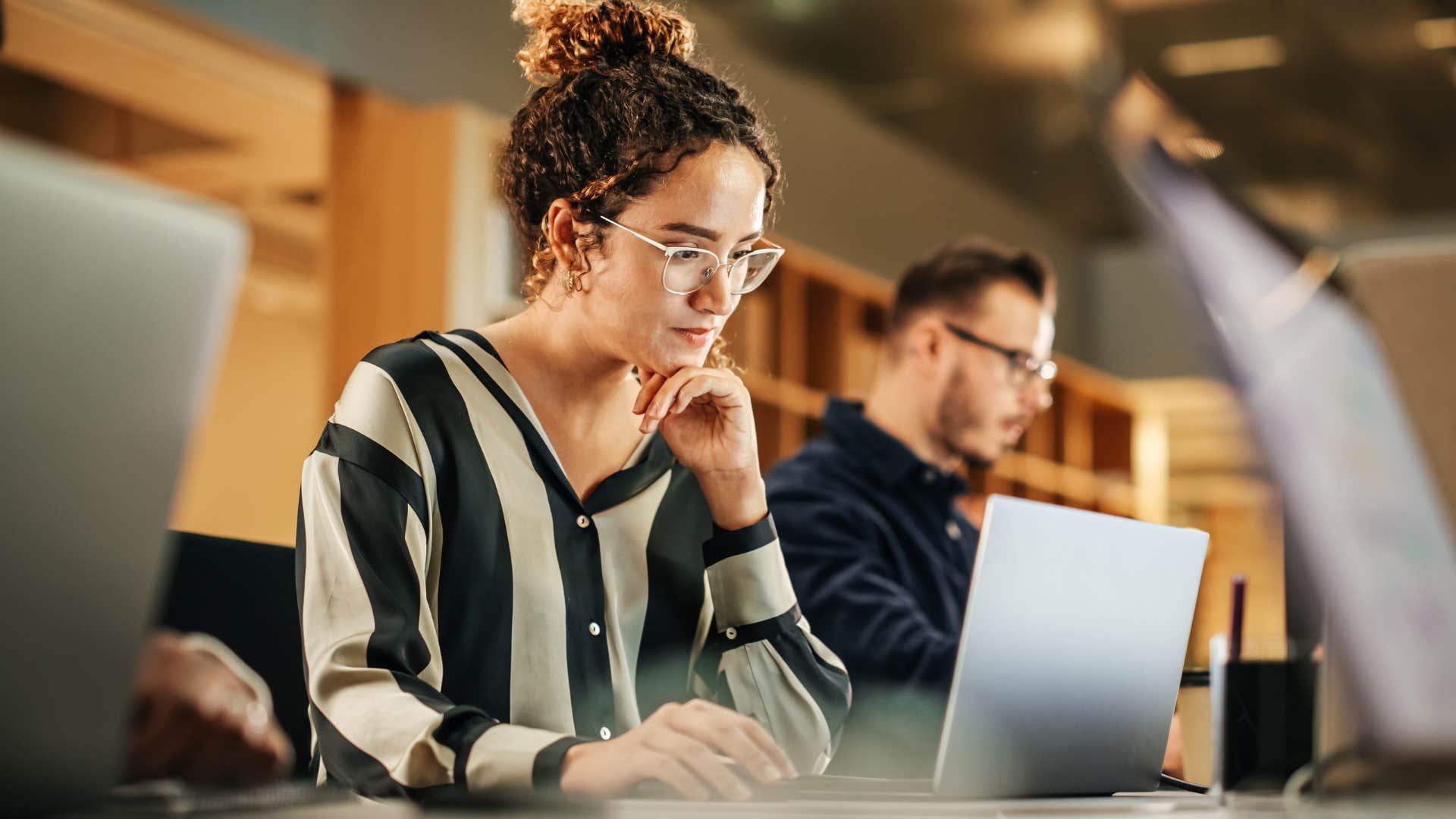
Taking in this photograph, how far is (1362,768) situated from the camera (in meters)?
0.73

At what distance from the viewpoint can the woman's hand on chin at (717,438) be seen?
1344 millimetres

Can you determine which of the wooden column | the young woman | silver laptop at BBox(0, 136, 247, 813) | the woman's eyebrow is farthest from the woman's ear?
the wooden column

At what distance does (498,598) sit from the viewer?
1.23m

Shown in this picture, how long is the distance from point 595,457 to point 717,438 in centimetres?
12

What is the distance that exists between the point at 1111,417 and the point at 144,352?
275 inches

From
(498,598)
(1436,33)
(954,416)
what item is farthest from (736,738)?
(1436,33)

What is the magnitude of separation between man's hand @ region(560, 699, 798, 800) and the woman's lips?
0.52 m

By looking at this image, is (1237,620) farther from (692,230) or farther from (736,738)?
(692,230)

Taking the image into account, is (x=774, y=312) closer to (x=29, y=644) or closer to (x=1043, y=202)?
(x=1043, y=202)

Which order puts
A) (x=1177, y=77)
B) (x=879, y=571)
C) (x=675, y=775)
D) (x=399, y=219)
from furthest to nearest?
(x=1177, y=77) → (x=399, y=219) → (x=879, y=571) → (x=675, y=775)

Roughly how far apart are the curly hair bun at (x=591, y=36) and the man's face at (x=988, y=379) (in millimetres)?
1057

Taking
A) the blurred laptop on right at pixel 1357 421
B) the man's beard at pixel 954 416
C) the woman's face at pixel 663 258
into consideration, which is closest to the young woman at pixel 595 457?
the woman's face at pixel 663 258

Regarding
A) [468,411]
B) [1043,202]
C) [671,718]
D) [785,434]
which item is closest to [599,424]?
[468,411]

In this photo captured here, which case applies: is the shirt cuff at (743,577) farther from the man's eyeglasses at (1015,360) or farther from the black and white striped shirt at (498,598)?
the man's eyeglasses at (1015,360)
